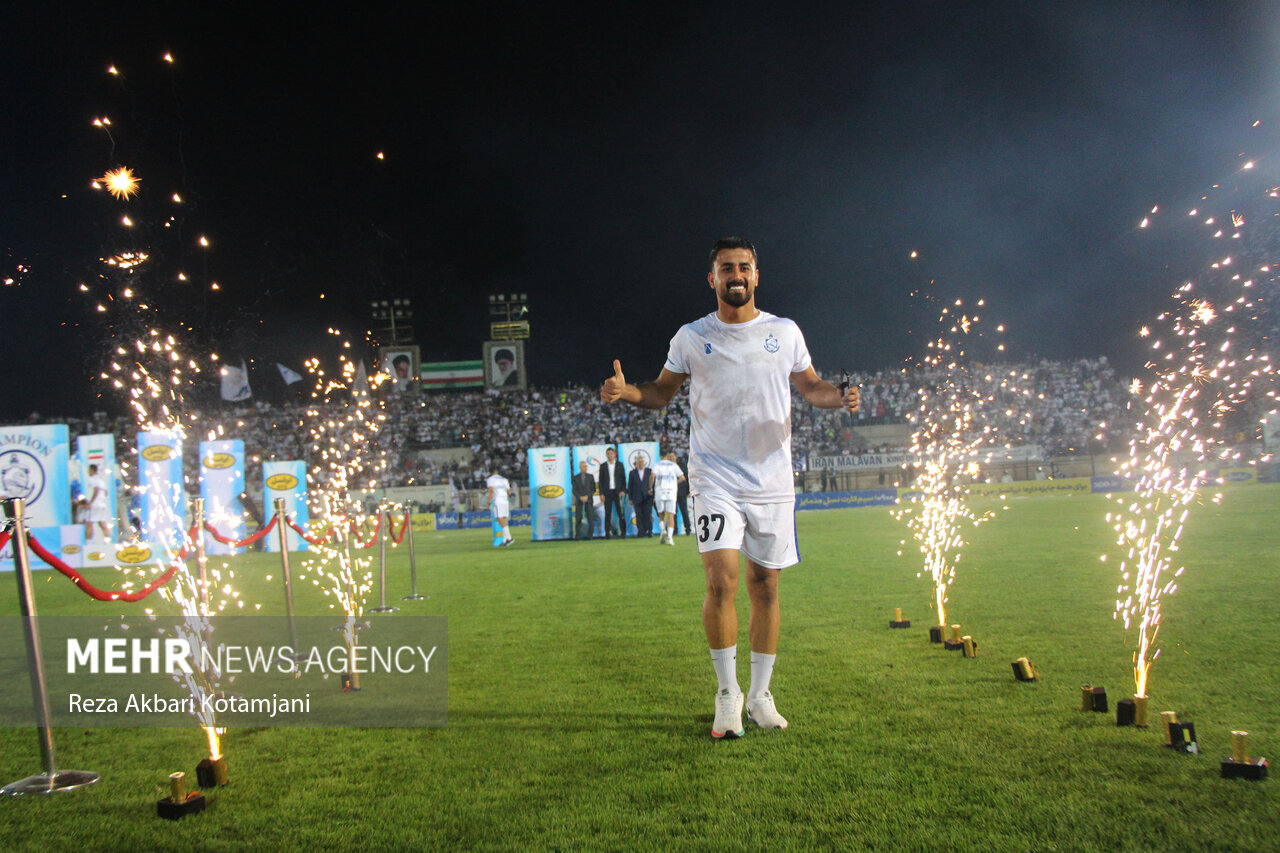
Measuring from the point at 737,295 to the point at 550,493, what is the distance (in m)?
15.9

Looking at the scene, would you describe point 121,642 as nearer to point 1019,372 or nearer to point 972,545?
point 972,545

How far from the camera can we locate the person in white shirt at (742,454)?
394cm

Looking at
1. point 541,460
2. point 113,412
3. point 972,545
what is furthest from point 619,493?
point 113,412

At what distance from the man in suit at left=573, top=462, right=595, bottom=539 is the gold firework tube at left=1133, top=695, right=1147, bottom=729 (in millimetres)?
15685

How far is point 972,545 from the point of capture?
1320 cm

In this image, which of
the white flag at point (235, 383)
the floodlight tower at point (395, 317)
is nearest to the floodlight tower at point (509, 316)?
the floodlight tower at point (395, 317)

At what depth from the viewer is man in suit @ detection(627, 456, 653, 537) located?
60.4 ft

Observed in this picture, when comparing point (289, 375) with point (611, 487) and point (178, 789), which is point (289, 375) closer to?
point (611, 487)

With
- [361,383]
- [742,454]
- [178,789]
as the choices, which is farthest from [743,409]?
[361,383]

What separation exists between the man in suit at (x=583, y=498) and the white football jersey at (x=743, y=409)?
14.9 metres

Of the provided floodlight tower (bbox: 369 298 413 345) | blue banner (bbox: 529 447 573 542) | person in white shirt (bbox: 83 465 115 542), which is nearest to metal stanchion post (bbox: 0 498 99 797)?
person in white shirt (bbox: 83 465 115 542)

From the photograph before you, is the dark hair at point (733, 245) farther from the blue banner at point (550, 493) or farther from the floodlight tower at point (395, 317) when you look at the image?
the floodlight tower at point (395, 317)

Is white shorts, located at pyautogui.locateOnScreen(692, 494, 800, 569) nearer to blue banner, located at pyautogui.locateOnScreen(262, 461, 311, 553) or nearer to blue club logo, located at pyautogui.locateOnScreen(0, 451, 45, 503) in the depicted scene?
blue club logo, located at pyautogui.locateOnScreen(0, 451, 45, 503)

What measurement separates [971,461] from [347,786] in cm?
3230
